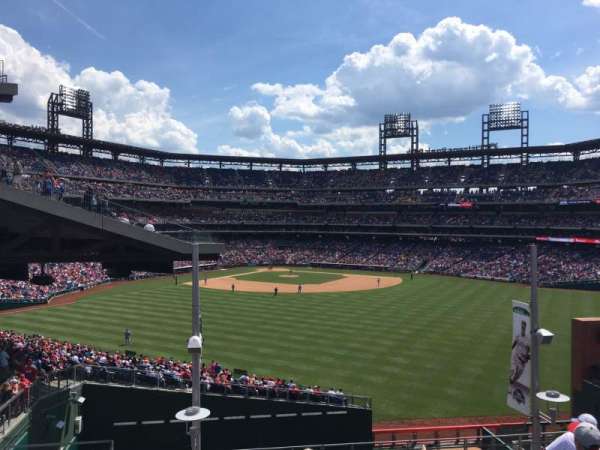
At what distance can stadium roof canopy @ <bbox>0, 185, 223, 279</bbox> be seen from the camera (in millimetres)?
14250

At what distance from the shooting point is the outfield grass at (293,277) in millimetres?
53188

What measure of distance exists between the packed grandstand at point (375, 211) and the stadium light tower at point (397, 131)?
4.00 metres

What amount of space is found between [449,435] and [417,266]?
49.2 meters

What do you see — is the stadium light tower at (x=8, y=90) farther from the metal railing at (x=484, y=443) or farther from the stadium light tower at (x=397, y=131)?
the stadium light tower at (x=397, y=131)

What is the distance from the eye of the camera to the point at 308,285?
50.0 metres

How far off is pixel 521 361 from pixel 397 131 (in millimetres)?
78761

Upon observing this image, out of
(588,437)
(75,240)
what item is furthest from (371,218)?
(588,437)

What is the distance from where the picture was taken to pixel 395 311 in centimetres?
3569

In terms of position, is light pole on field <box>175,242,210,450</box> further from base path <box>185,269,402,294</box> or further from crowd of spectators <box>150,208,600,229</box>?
crowd of spectators <box>150,208,600,229</box>

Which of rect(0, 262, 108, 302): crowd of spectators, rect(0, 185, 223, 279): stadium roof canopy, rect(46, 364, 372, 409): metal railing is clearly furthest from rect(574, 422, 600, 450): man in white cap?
rect(0, 262, 108, 302): crowd of spectators

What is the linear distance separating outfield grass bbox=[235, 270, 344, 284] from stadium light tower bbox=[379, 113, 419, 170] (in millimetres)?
31944

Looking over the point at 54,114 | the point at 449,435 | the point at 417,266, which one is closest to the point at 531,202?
the point at 417,266

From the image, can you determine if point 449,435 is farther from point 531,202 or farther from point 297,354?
point 531,202

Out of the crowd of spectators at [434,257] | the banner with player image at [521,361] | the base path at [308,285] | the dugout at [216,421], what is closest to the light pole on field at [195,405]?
the banner with player image at [521,361]
